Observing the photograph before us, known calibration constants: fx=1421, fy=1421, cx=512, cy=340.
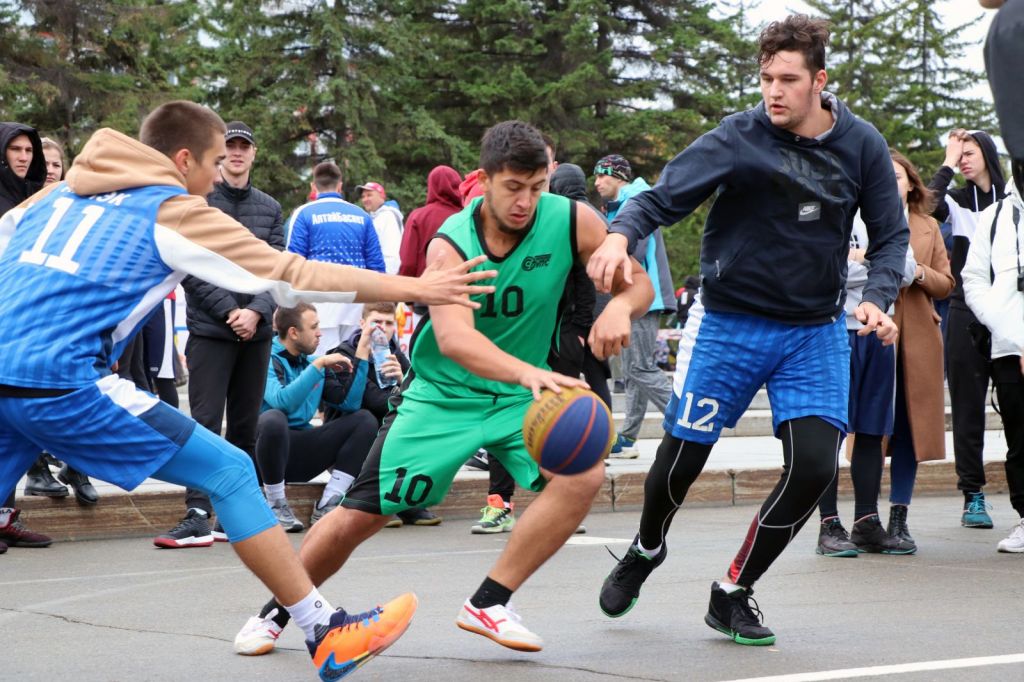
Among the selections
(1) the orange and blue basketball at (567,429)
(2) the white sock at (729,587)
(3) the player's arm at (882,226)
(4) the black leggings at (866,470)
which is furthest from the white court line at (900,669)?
(4) the black leggings at (866,470)

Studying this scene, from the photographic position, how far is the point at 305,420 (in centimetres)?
902

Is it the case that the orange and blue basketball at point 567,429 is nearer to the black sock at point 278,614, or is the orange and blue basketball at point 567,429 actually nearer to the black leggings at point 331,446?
the black sock at point 278,614

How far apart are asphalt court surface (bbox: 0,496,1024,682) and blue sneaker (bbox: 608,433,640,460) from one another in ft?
9.72

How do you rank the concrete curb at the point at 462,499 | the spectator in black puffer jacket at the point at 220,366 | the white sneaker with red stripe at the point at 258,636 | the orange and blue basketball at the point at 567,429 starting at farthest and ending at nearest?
the concrete curb at the point at 462,499 → the spectator in black puffer jacket at the point at 220,366 → the white sneaker with red stripe at the point at 258,636 → the orange and blue basketball at the point at 567,429

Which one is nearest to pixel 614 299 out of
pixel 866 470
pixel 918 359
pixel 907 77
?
pixel 866 470

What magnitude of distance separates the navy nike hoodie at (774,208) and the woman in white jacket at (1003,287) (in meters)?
2.41

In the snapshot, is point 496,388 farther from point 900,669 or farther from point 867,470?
point 867,470

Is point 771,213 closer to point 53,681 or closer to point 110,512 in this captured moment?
point 53,681

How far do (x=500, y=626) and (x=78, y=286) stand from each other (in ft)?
6.01

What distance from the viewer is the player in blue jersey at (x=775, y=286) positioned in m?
5.43

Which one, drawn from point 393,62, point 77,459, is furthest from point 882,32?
point 77,459

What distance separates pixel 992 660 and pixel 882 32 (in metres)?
38.2

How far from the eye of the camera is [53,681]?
15.7ft

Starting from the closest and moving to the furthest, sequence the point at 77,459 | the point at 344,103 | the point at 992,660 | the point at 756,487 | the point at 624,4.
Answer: the point at 77,459, the point at 992,660, the point at 756,487, the point at 344,103, the point at 624,4
